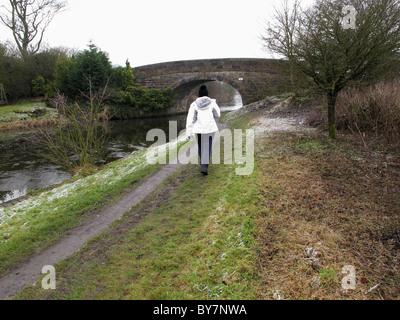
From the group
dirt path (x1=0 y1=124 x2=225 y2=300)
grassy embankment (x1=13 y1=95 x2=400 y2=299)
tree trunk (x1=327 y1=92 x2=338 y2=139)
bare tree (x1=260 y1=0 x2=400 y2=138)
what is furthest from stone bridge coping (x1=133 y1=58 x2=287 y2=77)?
dirt path (x1=0 y1=124 x2=225 y2=300)

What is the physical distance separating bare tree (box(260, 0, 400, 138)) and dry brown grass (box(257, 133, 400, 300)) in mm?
1933

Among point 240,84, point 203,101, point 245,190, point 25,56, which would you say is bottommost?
point 245,190

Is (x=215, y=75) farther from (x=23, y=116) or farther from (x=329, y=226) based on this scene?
(x=329, y=226)

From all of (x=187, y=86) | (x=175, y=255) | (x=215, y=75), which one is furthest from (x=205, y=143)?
(x=187, y=86)

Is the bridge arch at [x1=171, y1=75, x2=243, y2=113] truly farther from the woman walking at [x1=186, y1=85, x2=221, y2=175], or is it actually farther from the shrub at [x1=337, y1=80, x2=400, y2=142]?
the woman walking at [x1=186, y1=85, x2=221, y2=175]

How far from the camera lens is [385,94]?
677 cm

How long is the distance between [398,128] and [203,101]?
4.63 m

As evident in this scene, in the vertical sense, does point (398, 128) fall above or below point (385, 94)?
below

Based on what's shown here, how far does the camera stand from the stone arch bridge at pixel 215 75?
23328 mm

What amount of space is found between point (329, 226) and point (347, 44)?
4306 mm

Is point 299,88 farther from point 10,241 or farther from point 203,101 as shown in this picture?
point 10,241

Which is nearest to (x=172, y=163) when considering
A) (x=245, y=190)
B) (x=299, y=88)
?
(x=245, y=190)

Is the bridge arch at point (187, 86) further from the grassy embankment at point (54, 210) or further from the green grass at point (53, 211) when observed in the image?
the green grass at point (53, 211)

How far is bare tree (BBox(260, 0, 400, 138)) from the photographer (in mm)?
5707
